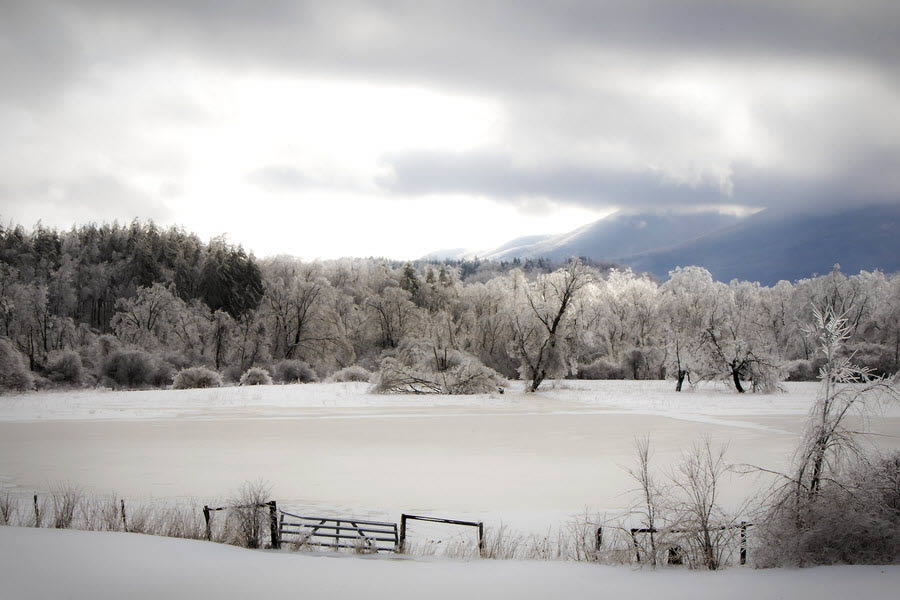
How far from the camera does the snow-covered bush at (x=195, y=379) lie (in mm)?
43722

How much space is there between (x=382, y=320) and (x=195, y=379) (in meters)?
25.4

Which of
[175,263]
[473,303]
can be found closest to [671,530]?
[473,303]

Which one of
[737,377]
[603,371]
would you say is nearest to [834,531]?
[737,377]

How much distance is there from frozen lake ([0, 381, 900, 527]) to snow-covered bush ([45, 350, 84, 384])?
6115mm

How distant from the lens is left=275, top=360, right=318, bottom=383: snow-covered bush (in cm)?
5212

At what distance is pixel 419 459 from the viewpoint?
19.8m

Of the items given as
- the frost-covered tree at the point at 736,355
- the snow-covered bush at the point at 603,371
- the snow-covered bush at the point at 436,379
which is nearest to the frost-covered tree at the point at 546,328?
the snow-covered bush at the point at 436,379

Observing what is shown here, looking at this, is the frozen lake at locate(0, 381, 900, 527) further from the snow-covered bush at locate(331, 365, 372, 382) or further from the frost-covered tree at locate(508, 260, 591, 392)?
the snow-covered bush at locate(331, 365, 372, 382)

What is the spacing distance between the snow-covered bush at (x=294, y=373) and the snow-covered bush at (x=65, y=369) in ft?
46.0

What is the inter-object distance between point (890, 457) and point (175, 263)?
76.6 metres

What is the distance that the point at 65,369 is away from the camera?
43.7m

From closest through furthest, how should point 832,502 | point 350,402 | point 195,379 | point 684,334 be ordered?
point 832,502 → point 350,402 → point 684,334 → point 195,379

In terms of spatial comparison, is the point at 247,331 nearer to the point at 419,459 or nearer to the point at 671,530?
the point at 419,459

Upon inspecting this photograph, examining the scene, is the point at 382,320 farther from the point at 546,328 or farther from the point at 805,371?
the point at 805,371
